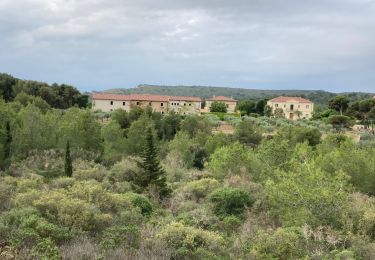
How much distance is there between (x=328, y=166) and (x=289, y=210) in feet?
24.6

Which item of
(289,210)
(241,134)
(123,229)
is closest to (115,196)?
(123,229)

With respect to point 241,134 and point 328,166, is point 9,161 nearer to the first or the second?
point 328,166

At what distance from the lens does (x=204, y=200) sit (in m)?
16.9

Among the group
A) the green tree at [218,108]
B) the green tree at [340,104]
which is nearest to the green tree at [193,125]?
the green tree at [340,104]

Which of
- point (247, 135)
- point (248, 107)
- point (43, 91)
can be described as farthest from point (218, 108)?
point (247, 135)

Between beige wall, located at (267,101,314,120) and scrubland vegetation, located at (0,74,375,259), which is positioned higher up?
beige wall, located at (267,101,314,120)

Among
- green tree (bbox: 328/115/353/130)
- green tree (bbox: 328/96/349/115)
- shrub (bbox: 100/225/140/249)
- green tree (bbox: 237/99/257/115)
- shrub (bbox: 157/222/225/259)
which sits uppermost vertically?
green tree (bbox: 328/96/349/115)

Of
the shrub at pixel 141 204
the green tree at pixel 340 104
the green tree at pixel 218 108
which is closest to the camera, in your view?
the shrub at pixel 141 204

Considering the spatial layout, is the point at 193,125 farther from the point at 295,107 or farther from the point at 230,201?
the point at 295,107

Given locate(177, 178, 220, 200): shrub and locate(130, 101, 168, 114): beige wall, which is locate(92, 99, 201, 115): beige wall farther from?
locate(177, 178, 220, 200): shrub

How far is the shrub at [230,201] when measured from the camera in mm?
15500

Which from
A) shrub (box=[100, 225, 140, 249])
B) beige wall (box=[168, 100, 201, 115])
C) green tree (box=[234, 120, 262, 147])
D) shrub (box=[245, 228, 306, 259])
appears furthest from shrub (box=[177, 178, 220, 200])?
beige wall (box=[168, 100, 201, 115])

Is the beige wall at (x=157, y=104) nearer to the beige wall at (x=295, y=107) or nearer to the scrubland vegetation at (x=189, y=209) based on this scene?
the beige wall at (x=295, y=107)

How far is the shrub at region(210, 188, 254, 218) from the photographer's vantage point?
1550 centimetres
